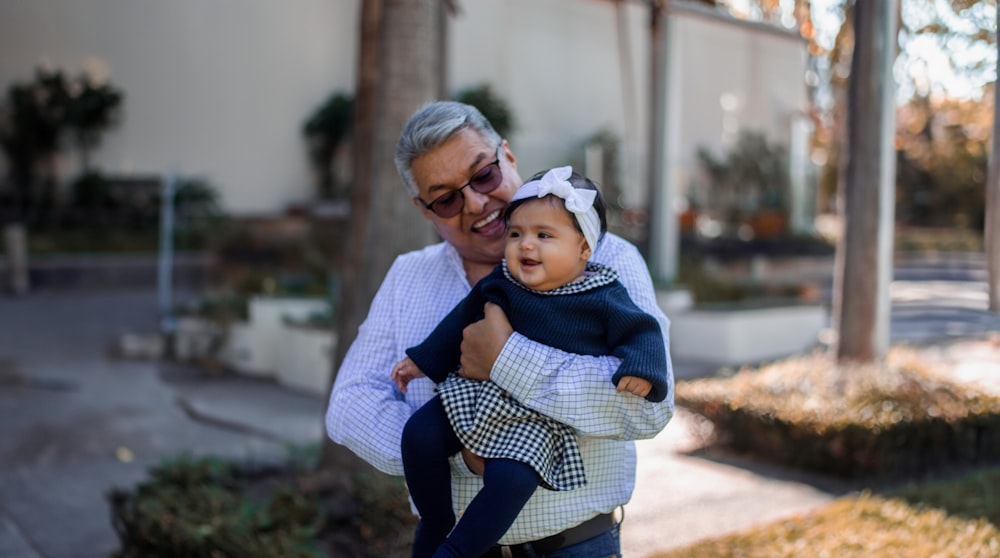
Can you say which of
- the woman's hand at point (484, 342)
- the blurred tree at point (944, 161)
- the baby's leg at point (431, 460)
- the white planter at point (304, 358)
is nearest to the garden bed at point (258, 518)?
the baby's leg at point (431, 460)

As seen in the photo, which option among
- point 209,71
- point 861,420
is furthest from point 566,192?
point 209,71

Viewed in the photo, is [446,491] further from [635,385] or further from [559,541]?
[635,385]

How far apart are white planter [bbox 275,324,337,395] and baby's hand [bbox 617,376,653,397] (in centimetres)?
684

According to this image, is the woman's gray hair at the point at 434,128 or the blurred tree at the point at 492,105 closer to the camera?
the woman's gray hair at the point at 434,128

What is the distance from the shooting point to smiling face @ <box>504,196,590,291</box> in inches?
80.2

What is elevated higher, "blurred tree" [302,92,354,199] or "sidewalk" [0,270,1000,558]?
"blurred tree" [302,92,354,199]

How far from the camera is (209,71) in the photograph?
58.1 ft

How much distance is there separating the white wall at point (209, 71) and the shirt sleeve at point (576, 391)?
53.9 feet

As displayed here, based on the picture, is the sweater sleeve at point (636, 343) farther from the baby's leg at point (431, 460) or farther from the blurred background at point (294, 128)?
the blurred background at point (294, 128)

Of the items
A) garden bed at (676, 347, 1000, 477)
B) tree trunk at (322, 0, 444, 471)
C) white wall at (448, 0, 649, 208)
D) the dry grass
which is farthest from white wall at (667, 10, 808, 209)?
tree trunk at (322, 0, 444, 471)

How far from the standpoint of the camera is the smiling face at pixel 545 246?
6.68ft

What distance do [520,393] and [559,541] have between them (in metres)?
0.41

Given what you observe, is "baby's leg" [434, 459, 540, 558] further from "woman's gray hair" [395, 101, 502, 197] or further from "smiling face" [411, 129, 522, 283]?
"woman's gray hair" [395, 101, 502, 197]

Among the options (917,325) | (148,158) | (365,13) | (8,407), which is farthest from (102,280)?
(917,325)
